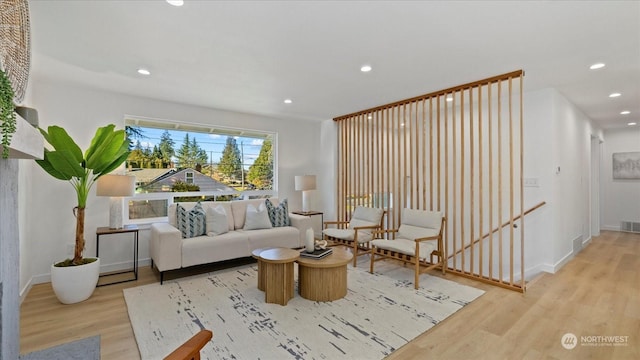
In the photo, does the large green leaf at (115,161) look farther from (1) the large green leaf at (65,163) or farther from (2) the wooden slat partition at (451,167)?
(2) the wooden slat partition at (451,167)

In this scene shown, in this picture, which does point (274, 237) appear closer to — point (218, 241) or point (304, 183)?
point (218, 241)

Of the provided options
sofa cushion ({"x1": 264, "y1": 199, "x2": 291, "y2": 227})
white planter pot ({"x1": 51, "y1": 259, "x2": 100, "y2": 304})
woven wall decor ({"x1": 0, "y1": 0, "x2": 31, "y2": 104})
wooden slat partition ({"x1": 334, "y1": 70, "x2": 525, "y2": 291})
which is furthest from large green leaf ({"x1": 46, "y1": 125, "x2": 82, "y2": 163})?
wooden slat partition ({"x1": 334, "y1": 70, "x2": 525, "y2": 291})

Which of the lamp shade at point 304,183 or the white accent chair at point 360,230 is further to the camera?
the lamp shade at point 304,183

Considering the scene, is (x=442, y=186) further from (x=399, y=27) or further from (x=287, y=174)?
(x=399, y=27)

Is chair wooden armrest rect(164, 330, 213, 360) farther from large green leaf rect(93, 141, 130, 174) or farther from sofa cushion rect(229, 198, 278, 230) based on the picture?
sofa cushion rect(229, 198, 278, 230)

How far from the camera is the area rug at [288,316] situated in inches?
89.4

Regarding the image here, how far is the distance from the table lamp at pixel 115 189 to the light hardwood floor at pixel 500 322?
855 mm

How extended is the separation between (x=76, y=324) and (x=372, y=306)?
2748mm

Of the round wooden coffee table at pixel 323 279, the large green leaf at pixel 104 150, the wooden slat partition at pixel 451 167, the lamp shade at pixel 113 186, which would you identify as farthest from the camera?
the wooden slat partition at pixel 451 167

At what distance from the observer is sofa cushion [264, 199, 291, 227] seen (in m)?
4.87

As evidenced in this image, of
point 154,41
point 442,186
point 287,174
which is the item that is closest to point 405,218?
point 442,186

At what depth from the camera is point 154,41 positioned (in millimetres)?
2674

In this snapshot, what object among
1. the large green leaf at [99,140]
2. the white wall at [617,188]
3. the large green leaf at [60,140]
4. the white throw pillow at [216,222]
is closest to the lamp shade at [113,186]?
the large green leaf at [99,140]

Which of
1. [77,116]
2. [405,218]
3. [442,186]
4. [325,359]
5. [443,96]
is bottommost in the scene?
[325,359]
